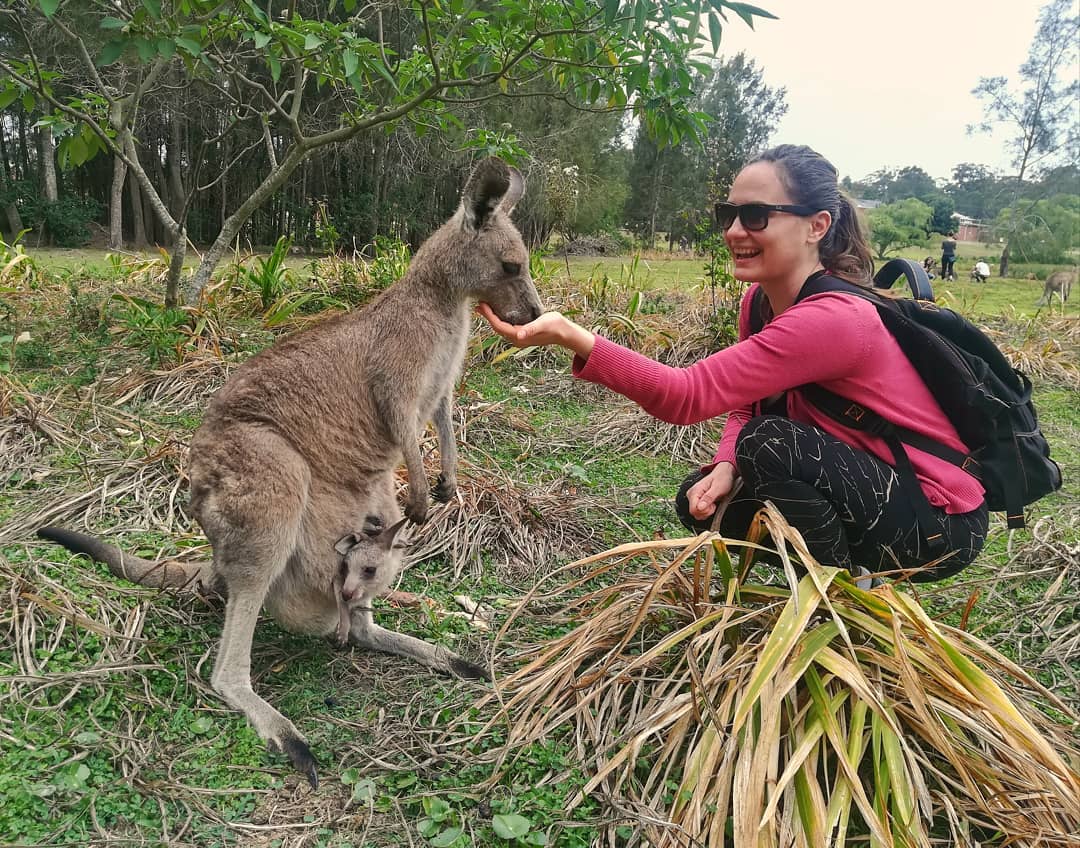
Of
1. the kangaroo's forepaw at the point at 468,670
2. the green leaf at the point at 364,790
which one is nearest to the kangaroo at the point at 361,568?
the kangaroo's forepaw at the point at 468,670

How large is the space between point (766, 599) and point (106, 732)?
1804 mm

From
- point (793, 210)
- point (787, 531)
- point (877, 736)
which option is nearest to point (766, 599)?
point (787, 531)

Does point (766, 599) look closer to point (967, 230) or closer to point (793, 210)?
point (793, 210)

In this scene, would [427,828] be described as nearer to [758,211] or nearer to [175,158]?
[758,211]

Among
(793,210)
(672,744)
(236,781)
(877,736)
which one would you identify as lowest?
(236,781)

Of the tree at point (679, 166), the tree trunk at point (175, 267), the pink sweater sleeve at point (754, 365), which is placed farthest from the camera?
the tree at point (679, 166)

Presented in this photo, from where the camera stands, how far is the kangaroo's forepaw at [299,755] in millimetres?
1819

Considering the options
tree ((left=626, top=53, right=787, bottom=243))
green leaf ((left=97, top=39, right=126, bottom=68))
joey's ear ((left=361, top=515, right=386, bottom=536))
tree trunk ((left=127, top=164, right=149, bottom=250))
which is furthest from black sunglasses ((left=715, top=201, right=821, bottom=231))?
tree ((left=626, top=53, right=787, bottom=243))

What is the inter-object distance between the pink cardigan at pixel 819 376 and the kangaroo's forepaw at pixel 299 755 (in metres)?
1.28

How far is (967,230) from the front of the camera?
1060 inches

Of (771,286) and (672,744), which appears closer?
(672,744)

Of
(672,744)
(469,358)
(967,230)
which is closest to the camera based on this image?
(672,744)

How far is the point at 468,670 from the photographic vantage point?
226 centimetres

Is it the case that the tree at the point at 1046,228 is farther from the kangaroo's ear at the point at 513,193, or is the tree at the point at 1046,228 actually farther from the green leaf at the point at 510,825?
the green leaf at the point at 510,825
